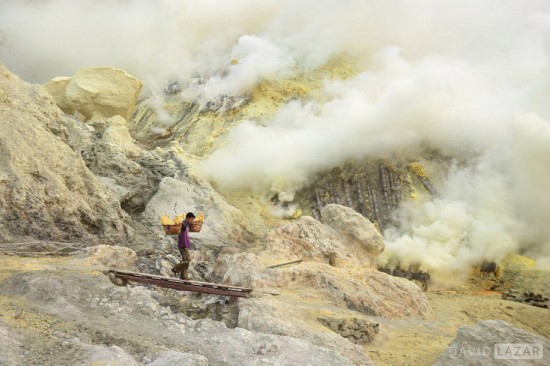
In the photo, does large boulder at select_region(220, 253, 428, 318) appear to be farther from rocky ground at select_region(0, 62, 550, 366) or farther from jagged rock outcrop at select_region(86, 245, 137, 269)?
jagged rock outcrop at select_region(86, 245, 137, 269)

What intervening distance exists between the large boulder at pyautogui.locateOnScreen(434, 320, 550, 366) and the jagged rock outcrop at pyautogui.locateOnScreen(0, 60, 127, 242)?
21.8 ft

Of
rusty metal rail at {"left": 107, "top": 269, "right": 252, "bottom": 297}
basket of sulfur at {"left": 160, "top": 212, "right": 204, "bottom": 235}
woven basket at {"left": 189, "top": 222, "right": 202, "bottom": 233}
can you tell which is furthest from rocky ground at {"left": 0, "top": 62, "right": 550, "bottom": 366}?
woven basket at {"left": 189, "top": 222, "right": 202, "bottom": 233}

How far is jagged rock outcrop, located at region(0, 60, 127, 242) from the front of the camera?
763 centimetres

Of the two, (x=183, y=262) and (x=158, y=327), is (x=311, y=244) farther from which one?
(x=158, y=327)

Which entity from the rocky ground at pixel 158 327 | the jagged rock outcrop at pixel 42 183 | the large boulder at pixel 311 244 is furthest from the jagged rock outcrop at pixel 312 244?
the jagged rock outcrop at pixel 42 183

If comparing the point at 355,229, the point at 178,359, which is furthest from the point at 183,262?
the point at 355,229

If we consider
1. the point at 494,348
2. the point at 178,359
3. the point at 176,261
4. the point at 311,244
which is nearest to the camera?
the point at 178,359

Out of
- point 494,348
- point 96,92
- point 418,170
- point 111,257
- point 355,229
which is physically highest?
point 96,92

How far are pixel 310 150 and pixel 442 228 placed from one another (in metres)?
5.19

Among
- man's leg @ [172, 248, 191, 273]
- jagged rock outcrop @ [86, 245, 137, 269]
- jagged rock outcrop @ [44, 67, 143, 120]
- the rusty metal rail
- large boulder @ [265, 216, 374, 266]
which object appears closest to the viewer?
the rusty metal rail

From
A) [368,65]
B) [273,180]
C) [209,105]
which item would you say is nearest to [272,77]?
[209,105]

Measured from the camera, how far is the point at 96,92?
15.9m

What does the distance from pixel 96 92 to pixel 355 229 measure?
36.1 ft

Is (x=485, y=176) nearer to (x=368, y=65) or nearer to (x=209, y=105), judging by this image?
(x=368, y=65)
